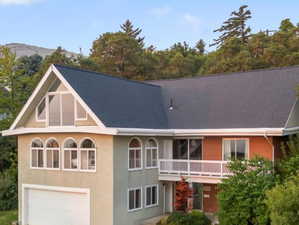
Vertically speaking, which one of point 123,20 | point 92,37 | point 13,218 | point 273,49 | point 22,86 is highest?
Answer: point 123,20

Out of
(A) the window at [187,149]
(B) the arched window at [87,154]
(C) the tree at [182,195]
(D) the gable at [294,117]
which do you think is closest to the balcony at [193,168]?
(C) the tree at [182,195]

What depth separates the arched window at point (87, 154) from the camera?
20.1 m

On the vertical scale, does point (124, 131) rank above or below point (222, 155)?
above

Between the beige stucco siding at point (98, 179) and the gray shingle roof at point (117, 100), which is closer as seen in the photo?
the beige stucco siding at point (98, 179)

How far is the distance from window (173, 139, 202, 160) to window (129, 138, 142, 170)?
282cm

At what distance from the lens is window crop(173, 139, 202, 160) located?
73.4ft

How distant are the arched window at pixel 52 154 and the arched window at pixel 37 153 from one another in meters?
0.49

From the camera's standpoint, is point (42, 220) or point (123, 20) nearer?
point (42, 220)

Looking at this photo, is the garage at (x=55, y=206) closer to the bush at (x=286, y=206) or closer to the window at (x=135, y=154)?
the window at (x=135, y=154)

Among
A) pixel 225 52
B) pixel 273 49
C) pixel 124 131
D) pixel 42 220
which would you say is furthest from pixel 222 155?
pixel 225 52

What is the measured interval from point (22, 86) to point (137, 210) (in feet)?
59.1

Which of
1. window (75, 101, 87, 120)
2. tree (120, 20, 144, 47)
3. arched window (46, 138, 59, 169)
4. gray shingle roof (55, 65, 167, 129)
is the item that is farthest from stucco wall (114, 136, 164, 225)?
tree (120, 20, 144, 47)

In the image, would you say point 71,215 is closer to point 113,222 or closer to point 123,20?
point 113,222

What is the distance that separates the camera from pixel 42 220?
22.4 metres
